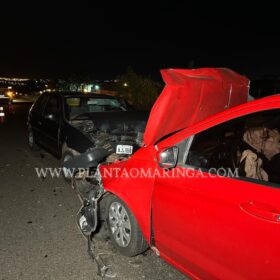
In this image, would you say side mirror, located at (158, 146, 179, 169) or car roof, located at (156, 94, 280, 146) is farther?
side mirror, located at (158, 146, 179, 169)

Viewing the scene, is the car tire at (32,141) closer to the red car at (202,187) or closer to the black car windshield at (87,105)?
the black car windshield at (87,105)

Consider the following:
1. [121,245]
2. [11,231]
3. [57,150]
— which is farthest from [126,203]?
[57,150]

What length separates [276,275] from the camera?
6.19 feet

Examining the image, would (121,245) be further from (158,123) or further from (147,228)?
(158,123)

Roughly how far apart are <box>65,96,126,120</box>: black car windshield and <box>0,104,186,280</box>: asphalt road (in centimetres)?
136

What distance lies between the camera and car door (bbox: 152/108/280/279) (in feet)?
6.31

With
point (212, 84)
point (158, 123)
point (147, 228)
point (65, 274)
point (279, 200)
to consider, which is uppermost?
point (212, 84)

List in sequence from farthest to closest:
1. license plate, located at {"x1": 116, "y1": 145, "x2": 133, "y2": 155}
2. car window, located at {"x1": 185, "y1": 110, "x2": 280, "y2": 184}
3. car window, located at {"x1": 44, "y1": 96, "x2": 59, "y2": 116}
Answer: car window, located at {"x1": 44, "y1": 96, "x2": 59, "y2": 116} < license plate, located at {"x1": 116, "y1": 145, "x2": 133, "y2": 155} < car window, located at {"x1": 185, "y1": 110, "x2": 280, "y2": 184}

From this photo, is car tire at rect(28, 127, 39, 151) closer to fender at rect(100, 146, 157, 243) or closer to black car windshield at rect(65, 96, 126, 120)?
black car windshield at rect(65, 96, 126, 120)

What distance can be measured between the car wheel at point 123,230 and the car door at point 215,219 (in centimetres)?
36

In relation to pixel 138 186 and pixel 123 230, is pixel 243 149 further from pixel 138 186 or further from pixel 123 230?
pixel 123 230

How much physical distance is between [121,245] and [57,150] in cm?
334

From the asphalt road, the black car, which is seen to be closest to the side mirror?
the asphalt road

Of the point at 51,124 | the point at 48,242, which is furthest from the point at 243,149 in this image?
the point at 51,124
